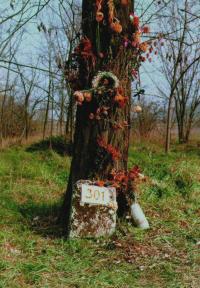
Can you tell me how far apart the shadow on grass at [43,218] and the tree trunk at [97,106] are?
0.15 m

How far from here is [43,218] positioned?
5164 millimetres

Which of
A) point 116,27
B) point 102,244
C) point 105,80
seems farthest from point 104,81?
point 102,244

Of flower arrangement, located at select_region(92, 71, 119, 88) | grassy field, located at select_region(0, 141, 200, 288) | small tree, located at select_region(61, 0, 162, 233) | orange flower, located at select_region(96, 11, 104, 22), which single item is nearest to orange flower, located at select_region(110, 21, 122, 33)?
small tree, located at select_region(61, 0, 162, 233)

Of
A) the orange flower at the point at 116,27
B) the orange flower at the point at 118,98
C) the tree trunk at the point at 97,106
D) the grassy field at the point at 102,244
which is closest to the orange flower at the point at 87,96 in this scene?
the tree trunk at the point at 97,106

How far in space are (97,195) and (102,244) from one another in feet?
1.59

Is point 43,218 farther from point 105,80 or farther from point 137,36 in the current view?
point 137,36

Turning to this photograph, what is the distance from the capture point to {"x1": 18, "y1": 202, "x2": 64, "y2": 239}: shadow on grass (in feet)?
15.5

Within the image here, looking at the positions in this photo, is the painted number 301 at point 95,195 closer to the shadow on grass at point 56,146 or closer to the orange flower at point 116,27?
the orange flower at point 116,27

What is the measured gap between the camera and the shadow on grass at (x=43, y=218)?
472 cm

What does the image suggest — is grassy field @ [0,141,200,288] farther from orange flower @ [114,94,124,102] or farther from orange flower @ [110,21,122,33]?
orange flower @ [110,21,122,33]

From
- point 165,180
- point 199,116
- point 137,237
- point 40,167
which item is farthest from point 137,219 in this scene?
point 199,116

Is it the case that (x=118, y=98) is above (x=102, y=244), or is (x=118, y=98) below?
above

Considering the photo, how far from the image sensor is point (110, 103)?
4.71 m

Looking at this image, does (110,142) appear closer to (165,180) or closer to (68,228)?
(68,228)
